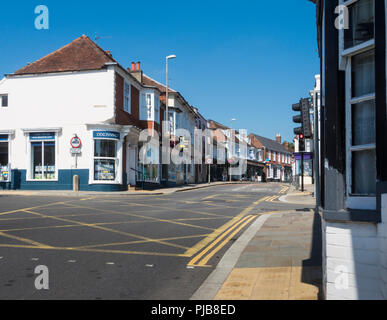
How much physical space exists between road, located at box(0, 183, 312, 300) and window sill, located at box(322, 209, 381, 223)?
2.15 metres

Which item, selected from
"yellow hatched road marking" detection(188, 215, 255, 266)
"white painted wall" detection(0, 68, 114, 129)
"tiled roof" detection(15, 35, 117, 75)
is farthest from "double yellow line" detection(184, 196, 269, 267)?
"tiled roof" detection(15, 35, 117, 75)

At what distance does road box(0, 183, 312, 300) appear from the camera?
5258 millimetres

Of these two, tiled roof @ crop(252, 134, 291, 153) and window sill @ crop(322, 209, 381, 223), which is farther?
tiled roof @ crop(252, 134, 291, 153)

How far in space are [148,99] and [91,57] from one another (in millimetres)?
6247

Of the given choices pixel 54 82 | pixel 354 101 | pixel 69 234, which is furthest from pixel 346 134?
pixel 54 82

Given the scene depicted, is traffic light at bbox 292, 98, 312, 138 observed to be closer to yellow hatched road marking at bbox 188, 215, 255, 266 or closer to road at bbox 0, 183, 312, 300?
road at bbox 0, 183, 312, 300

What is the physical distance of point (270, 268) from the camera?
6258 mm

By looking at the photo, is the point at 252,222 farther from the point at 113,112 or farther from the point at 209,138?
the point at 209,138

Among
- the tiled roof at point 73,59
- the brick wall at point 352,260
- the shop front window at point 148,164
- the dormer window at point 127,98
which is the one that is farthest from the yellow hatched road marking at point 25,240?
the shop front window at point 148,164

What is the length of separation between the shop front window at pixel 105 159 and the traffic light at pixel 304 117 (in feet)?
52.2

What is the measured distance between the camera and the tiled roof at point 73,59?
2558cm

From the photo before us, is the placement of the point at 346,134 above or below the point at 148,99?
below

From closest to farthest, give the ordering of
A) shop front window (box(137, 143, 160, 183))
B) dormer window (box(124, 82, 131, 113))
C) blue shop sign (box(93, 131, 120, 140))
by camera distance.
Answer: blue shop sign (box(93, 131, 120, 140)) → dormer window (box(124, 82, 131, 113)) → shop front window (box(137, 143, 160, 183))
